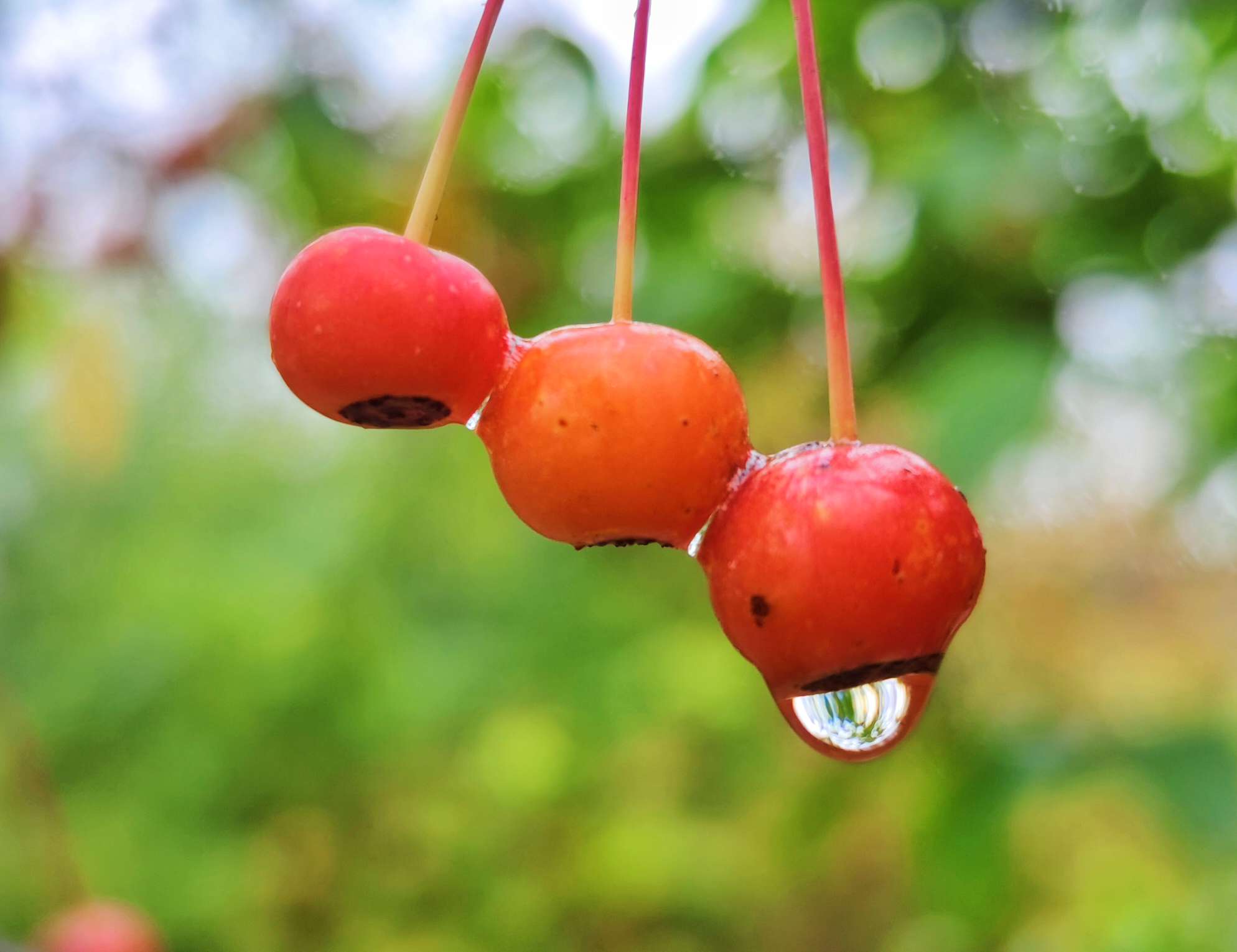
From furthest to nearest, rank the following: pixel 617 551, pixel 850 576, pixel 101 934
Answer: pixel 617 551 < pixel 101 934 < pixel 850 576

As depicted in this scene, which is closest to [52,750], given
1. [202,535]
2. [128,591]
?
[128,591]

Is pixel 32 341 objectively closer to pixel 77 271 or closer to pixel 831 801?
pixel 77 271

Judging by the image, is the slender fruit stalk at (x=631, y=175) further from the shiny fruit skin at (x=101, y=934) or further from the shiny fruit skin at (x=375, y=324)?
the shiny fruit skin at (x=101, y=934)

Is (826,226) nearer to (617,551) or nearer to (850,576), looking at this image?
(850,576)

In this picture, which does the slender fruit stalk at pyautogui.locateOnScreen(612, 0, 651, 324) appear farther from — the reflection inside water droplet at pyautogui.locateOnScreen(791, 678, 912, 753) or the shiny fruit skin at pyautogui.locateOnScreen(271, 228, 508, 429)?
the reflection inside water droplet at pyautogui.locateOnScreen(791, 678, 912, 753)

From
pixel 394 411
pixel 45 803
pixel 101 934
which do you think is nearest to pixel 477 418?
pixel 394 411

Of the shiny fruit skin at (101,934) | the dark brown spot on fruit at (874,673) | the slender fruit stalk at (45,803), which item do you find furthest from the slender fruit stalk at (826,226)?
the slender fruit stalk at (45,803)
